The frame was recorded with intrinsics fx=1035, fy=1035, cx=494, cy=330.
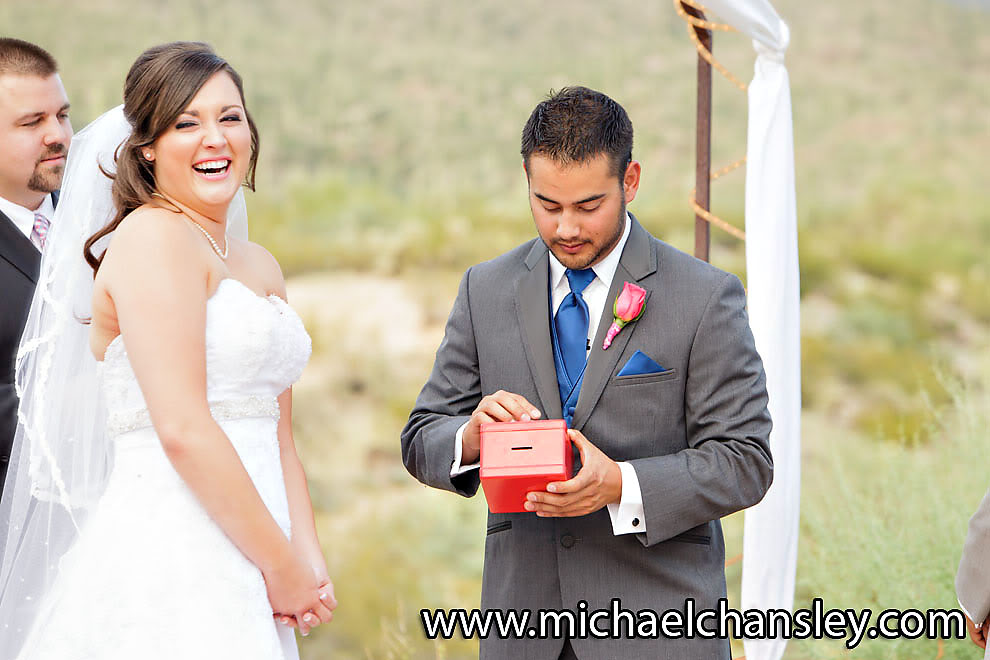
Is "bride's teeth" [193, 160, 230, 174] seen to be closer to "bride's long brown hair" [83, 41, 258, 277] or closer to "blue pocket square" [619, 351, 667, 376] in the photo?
"bride's long brown hair" [83, 41, 258, 277]

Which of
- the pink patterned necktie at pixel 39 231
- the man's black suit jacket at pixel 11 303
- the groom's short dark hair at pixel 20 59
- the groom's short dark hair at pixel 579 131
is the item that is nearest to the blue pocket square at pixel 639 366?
the groom's short dark hair at pixel 579 131

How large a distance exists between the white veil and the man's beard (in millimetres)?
577

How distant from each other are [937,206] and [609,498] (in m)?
13.3

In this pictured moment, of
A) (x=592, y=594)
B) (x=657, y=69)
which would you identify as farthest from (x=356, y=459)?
(x=592, y=594)

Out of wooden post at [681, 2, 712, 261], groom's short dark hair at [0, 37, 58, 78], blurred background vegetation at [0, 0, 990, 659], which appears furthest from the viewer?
blurred background vegetation at [0, 0, 990, 659]

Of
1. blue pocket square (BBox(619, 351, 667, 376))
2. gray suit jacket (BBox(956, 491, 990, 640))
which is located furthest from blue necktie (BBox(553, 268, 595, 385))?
gray suit jacket (BBox(956, 491, 990, 640))

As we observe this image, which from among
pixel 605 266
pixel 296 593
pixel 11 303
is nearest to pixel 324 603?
pixel 296 593

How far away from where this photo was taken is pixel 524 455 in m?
2.00

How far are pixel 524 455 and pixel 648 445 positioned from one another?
369 millimetres

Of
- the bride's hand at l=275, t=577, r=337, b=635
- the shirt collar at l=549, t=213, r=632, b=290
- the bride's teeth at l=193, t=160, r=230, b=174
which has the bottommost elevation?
the bride's hand at l=275, t=577, r=337, b=635

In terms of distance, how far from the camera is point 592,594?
223 cm

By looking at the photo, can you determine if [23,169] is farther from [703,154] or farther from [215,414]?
[703,154]

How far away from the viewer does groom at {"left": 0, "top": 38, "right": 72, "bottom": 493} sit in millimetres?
2840

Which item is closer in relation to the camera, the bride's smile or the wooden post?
the bride's smile
